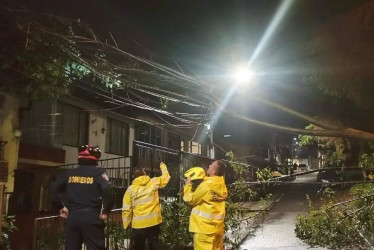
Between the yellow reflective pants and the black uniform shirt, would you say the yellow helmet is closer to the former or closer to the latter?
the yellow reflective pants

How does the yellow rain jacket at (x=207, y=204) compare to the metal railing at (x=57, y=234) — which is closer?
the yellow rain jacket at (x=207, y=204)

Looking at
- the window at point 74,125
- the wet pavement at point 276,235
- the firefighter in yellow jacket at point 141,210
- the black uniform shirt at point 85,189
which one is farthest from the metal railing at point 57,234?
the window at point 74,125

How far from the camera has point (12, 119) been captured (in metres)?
8.95

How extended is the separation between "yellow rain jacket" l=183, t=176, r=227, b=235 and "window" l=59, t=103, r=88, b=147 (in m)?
8.42

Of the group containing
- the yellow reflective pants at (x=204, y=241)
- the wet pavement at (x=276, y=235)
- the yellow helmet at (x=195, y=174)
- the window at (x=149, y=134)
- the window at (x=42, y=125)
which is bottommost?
the wet pavement at (x=276, y=235)

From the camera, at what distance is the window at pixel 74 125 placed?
44.7 ft

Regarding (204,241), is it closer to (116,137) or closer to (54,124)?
(54,124)

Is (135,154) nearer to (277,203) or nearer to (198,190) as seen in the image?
(198,190)

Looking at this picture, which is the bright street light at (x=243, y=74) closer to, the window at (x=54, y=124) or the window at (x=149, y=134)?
the window at (x=54, y=124)

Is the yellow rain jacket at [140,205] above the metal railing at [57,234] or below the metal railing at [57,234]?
above

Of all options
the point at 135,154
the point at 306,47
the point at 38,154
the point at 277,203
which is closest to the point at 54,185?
the point at 135,154

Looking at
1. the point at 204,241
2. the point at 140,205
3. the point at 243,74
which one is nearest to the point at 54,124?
the point at 140,205

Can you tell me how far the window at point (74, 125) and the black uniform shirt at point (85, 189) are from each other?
8430 mm

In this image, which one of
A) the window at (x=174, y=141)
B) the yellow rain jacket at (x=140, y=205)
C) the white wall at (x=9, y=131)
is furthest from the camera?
the window at (x=174, y=141)
